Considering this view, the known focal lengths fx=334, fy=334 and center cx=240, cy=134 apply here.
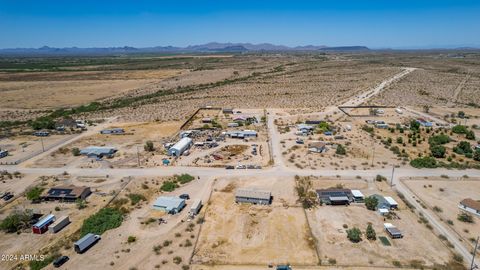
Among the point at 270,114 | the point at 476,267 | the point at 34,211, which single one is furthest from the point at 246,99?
the point at 476,267

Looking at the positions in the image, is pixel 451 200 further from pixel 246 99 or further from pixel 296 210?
pixel 246 99

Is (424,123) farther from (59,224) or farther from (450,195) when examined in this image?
(59,224)

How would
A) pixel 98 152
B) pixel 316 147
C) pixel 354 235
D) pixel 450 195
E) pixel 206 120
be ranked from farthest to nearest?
pixel 206 120 < pixel 316 147 < pixel 98 152 < pixel 450 195 < pixel 354 235

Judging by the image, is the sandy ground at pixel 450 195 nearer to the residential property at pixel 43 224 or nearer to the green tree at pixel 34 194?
the residential property at pixel 43 224

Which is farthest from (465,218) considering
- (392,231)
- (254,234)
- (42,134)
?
(42,134)

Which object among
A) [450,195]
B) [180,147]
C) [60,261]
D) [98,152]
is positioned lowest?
[60,261]

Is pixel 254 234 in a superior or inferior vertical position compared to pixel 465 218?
inferior

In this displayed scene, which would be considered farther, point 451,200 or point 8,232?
point 451,200

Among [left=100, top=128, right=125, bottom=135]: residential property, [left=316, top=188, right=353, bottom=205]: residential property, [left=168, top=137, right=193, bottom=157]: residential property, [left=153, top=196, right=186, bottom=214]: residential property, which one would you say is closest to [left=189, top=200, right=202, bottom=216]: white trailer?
[left=153, top=196, right=186, bottom=214]: residential property
